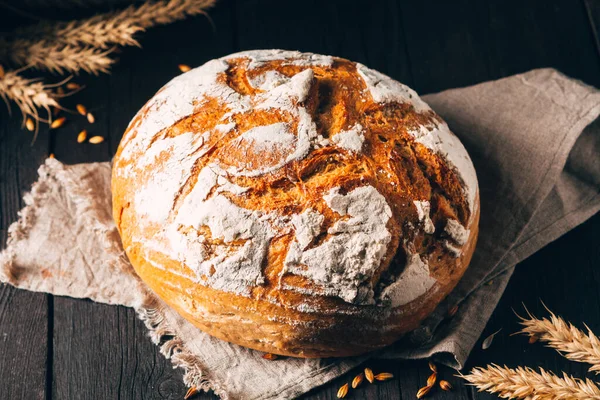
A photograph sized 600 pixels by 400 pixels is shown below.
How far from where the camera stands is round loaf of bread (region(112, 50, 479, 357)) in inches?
63.9

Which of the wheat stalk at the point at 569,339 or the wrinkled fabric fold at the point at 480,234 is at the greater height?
the wrinkled fabric fold at the point at 480,234

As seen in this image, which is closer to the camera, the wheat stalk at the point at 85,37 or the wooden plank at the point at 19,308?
the wooden plank at the point at 19,308

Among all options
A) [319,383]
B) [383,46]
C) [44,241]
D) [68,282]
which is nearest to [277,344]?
[319,383]

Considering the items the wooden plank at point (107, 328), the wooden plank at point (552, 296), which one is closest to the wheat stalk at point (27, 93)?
the wooden plank at point (107, 328)

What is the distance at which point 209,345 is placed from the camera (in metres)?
1.91

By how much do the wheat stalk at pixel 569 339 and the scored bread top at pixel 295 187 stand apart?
0.33 meters

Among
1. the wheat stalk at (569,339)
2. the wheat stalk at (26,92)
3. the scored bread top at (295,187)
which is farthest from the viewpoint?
the wheat stalk at (26,92)

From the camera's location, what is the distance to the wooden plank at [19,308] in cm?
192

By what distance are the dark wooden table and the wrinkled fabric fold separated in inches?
2.2

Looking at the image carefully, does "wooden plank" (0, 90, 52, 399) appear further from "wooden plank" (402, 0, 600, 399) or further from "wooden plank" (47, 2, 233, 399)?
"wooden plank" (402, 0, 600, 399)

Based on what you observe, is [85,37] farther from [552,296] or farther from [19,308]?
[552,296]

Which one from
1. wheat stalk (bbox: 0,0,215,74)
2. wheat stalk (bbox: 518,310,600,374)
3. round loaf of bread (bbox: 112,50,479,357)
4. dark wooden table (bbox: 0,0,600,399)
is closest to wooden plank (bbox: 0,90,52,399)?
dark wooden table (bbox: 0,0,600,399)

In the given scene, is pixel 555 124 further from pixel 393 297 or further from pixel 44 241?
pixel 44 241

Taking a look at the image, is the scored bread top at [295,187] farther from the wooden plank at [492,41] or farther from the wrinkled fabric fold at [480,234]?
the wooden plank at [492,41]
